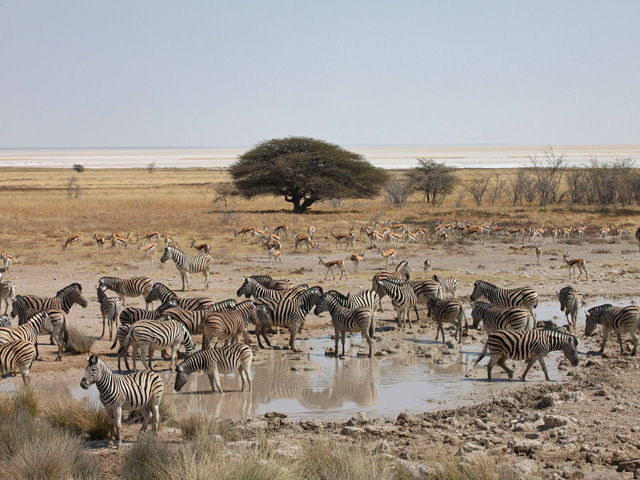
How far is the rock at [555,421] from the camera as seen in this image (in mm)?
8758

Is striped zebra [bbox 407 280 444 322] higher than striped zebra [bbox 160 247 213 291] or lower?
lower

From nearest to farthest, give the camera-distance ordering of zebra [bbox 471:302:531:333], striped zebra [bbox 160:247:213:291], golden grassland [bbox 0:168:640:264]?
1. zebra [bbox 471:302:531:333]
2. striped zebra [bbox 160:247:213:291]
3. golden grassland [bbox 0:168:640:264]

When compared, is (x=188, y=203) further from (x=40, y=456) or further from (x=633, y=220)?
(x=40, y=456)

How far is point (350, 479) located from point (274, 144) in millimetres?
47366

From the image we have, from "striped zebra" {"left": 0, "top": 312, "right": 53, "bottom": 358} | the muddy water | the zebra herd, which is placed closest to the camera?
the zebra herd

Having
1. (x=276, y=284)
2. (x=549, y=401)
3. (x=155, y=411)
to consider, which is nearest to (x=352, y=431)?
(x=155, y=411)

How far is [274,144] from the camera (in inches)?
2078

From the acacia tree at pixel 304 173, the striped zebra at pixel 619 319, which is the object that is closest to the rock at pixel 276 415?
the striped zebra at pixel 619 319

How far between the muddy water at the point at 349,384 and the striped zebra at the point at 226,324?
2.20 ft

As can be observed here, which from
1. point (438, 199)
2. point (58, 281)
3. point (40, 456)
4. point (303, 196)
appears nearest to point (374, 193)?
point (303, 196)

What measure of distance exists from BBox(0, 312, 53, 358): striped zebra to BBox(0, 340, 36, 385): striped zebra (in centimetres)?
75

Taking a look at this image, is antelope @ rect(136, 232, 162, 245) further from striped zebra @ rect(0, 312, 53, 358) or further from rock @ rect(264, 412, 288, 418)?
rock @ rect(264, 412, 288, 418)

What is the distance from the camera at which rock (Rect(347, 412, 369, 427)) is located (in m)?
9.16

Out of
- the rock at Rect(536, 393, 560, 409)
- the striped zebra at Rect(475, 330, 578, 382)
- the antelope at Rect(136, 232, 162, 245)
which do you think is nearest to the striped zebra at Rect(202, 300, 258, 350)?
the striped zebra at Rect(475, 330, 578, 382)
